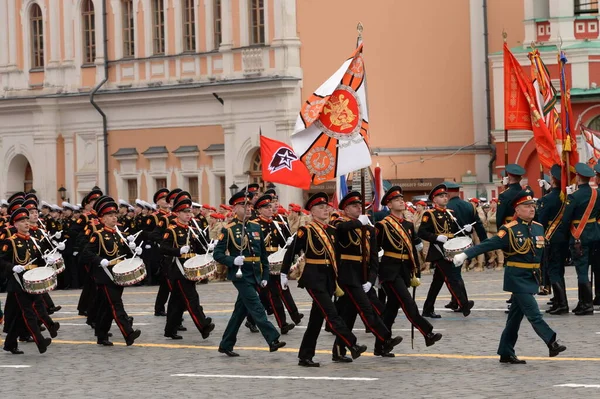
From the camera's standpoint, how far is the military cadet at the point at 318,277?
58.2 feet

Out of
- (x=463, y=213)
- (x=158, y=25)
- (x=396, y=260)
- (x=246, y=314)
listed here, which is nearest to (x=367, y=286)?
(x=396, y=260)

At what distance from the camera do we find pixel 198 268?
2100cm

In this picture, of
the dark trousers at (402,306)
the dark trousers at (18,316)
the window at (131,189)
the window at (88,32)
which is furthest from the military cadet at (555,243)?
the window at (88,32)

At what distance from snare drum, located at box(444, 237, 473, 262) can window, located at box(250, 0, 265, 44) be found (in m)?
24.4

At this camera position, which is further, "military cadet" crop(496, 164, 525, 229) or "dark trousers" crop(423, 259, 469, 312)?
"dark trousers" crop(423, 259, 469, 312)

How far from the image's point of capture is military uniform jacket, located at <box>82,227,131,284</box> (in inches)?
831

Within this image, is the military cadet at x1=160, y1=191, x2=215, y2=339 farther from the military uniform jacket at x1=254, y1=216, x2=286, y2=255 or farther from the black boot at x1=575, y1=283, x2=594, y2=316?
the black boot at x1=575, y1=283, x2=594, y2=316

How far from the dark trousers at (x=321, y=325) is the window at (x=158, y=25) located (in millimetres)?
31865

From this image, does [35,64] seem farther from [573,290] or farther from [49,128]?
[573,290]

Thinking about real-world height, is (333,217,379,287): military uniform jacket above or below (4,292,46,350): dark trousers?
above

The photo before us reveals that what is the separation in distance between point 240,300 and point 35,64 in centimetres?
3469

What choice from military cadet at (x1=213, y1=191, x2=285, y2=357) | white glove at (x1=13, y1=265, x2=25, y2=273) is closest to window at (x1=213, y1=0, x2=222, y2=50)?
white glove at (x1=13, y1=265, x2=25, y2=273)

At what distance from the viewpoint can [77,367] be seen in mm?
18734

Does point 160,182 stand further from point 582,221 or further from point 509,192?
point 582,221
